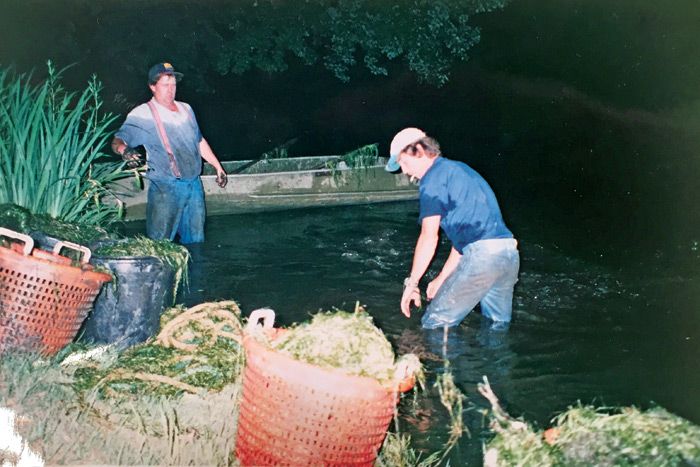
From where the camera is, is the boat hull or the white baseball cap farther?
the boat hull

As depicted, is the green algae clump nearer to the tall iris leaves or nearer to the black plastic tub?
Result: the black plastic tub

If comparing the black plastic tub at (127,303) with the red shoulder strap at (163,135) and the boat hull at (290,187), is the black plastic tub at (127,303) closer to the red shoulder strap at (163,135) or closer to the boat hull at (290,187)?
the red shoulder strap at (163,135)

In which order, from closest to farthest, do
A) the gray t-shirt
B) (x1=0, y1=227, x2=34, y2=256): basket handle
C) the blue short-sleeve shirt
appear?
(x1=0, y1=227, x2=34, y2=256): basket handle, the blue short-sleeve shirt, the gray t-shirt

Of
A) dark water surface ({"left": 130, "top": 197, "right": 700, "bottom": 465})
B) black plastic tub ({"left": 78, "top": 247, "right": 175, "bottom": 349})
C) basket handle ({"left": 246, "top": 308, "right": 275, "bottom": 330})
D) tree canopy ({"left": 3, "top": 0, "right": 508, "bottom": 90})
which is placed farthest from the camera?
tree canopy ({"left": 3, "top": 0, "right": 508, "bottom": 90})

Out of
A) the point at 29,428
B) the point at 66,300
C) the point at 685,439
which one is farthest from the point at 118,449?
the point at 685,439

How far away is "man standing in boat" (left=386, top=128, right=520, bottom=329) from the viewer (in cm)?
497

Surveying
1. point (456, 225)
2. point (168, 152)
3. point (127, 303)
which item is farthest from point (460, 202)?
point (168, 152)

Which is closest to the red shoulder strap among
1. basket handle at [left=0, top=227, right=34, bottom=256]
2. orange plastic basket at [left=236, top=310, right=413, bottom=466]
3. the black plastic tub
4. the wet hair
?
the black plastic tub

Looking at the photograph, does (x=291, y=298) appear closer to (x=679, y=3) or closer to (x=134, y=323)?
(x=134, y=323)

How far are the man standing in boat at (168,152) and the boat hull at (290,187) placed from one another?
4.32 metres

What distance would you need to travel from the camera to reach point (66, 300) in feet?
12.7

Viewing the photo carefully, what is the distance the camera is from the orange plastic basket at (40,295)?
11.9 feet

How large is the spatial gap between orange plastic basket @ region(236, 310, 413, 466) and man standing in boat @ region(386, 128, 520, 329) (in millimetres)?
2145

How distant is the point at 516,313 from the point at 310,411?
458 centimetres
